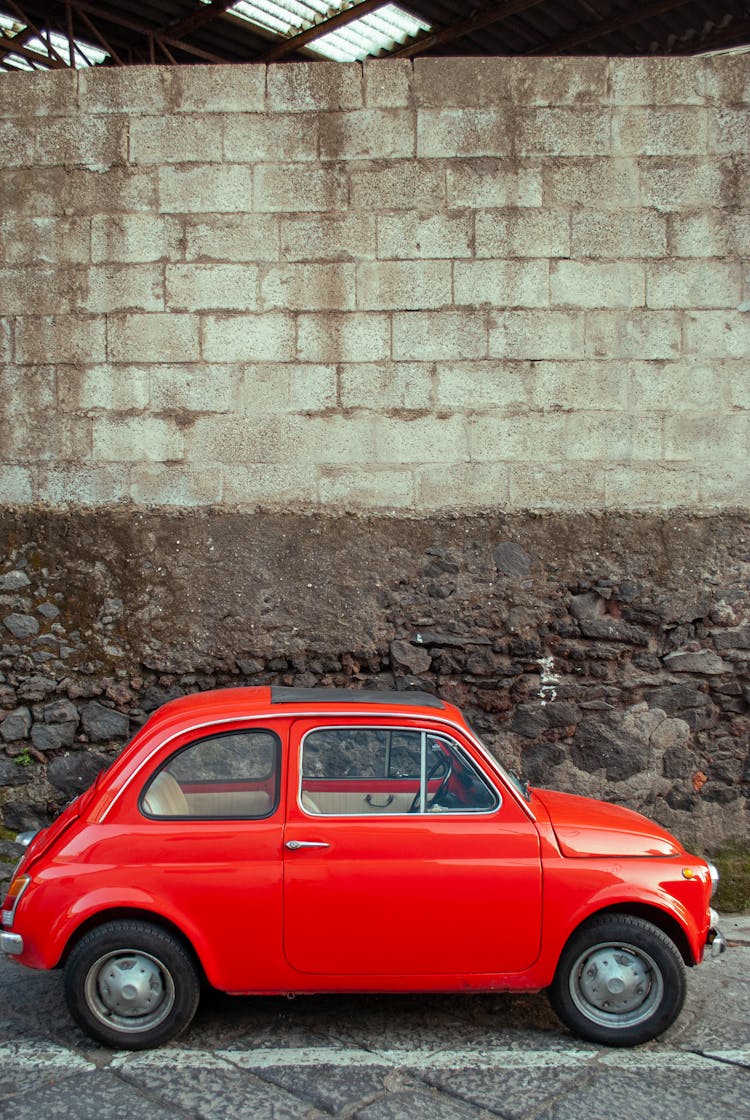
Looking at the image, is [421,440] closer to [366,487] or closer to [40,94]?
[366,487]

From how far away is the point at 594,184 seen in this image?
6.36 metres

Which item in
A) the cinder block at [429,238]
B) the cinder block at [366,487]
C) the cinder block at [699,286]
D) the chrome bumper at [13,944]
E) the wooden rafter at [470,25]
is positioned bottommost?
the chrome bumper at [13,944]

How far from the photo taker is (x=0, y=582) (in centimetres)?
630

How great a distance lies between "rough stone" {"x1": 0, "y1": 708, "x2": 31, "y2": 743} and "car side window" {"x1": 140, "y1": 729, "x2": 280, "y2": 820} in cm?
237

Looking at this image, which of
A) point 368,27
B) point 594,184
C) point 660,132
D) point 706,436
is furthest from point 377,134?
point 368,27

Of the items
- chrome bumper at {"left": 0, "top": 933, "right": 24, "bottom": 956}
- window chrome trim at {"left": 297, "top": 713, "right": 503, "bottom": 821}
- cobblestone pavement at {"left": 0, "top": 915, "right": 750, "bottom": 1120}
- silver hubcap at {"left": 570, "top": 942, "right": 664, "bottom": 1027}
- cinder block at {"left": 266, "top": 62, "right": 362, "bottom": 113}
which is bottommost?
cobblestone pavement at {"left": 0, "top": 915, "right": 750, "bottom": 1120}

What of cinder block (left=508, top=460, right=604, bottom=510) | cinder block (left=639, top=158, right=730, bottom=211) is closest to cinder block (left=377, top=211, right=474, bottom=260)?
cinder block (left=639, top=158, right=730, bottom=211)

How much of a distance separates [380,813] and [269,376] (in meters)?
3.18

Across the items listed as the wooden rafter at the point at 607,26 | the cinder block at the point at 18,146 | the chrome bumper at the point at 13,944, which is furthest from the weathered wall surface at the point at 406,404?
the wooden rafter at the point at 607,26

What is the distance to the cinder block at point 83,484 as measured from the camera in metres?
6.40

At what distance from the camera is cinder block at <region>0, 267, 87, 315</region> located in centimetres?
641

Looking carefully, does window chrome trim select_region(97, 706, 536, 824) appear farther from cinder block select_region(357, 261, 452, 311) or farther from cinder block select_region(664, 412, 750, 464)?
cinder block select_region(357, 261, 452, 311)

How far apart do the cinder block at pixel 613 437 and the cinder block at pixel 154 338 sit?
2.46 metres

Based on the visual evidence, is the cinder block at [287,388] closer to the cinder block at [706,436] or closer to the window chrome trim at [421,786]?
the cinder block at [706,436]
